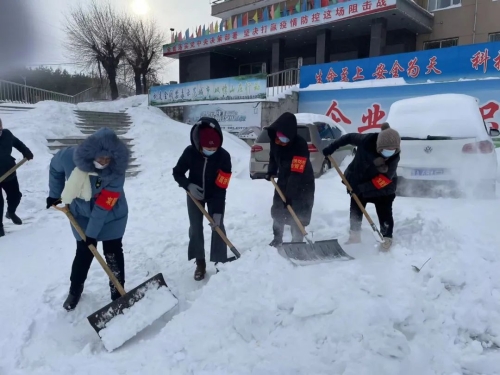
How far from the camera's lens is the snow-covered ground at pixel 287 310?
217 cm

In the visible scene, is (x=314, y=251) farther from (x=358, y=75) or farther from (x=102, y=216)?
(x=358, y=75)

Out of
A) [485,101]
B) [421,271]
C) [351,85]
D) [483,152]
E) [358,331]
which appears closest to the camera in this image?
[358,331]

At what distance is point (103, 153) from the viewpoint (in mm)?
2660

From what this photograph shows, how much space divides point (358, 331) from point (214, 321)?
0.94m

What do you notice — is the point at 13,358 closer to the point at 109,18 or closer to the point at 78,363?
the point at 78,363

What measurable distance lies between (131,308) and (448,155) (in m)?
4.69

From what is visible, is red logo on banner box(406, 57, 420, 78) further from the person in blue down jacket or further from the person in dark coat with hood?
→ the person in blue down jacket

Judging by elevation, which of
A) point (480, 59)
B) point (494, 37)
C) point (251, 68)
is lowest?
point (480, 59)

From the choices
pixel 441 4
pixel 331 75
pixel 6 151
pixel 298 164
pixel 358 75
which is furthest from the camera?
pixel 441 4

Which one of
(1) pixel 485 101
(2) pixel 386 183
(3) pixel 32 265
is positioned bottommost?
(3) pixel 32 265

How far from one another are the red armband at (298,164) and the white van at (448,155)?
2259mm

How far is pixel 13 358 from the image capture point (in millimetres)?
2430

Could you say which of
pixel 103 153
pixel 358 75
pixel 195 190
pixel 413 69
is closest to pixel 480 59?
pixel 413 69

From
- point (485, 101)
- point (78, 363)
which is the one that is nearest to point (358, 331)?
point (78, 363)
